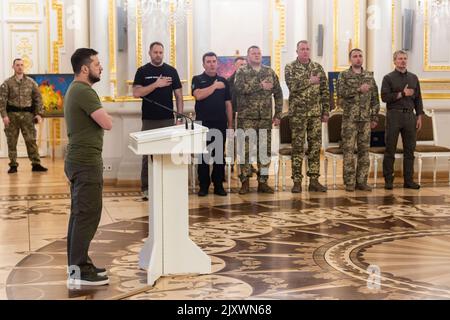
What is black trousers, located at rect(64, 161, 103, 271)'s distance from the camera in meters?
5.67

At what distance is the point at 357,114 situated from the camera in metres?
10.2

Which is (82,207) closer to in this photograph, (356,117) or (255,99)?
(255,99)

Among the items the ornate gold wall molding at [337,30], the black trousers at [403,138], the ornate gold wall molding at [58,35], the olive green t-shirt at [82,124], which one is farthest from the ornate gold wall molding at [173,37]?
the olive green t-shirt at [82,124]

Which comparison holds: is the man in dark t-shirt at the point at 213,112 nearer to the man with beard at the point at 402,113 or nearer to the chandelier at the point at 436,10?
the man with beard at the point at 402,113

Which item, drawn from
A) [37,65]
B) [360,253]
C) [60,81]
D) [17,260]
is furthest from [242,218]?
[37,65]

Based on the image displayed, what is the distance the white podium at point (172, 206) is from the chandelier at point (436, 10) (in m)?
6.49

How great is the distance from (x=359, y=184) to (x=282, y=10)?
5860 mm

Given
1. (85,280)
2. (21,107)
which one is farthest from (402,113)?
(21,107)

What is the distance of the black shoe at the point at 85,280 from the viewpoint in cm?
575

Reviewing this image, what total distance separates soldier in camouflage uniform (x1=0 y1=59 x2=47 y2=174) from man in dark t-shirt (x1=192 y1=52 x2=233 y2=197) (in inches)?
161

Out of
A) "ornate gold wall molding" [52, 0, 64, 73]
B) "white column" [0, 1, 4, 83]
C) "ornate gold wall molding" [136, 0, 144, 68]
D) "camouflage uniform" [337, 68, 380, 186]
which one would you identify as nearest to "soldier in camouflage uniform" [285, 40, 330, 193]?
"camouflage uniform" [337, 68, 380, 186]

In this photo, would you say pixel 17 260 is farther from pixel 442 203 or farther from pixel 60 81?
pixel 60 81
